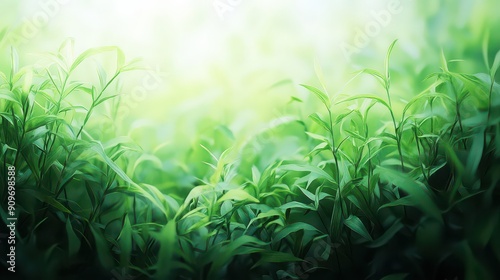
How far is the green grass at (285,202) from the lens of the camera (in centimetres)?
100

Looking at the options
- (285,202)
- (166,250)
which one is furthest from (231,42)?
(166,250)

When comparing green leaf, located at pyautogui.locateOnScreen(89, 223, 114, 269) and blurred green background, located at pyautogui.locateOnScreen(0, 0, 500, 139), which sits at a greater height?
blurred green background, located at pyautogui.locateOnScreen(0, 0, 500, 139)

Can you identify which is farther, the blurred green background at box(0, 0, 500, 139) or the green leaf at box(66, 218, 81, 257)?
the blurred green background at box(0, 0, 500, 139)

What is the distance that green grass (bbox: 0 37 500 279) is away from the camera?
1.00 m

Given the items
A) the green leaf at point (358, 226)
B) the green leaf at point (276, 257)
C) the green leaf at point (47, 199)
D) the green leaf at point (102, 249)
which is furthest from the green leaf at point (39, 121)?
the green leaf at point (358, 226)

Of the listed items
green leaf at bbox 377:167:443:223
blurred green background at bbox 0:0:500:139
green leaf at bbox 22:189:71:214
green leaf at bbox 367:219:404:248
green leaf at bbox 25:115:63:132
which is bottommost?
green leaf at bbox 367:219:404:248

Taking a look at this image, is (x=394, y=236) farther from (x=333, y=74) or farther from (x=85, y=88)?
(x=85, y=88)

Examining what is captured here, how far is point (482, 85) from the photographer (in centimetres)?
103

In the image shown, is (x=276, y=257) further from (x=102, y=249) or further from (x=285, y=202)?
(x=102, y=249)

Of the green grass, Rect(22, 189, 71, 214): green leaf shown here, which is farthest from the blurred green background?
Rect(22, 189, 71, 214): green leaf

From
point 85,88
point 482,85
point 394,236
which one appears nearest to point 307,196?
point 394,236

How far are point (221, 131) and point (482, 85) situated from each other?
2.08 ft

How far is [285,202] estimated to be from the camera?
43.1 inches

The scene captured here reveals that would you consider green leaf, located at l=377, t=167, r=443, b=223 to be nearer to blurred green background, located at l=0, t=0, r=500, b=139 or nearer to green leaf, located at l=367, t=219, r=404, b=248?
green leaf, located at l=367, t=219, r=404, b=248
